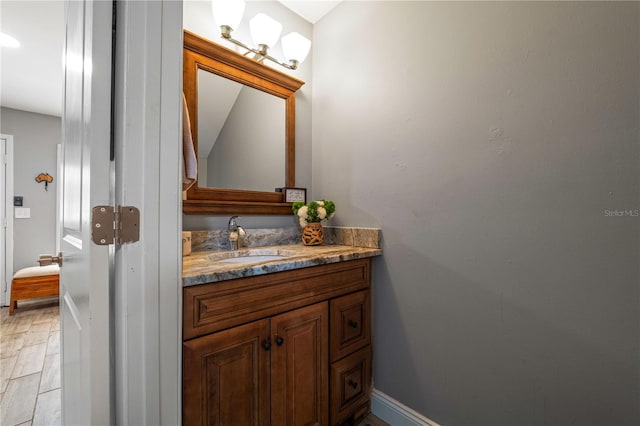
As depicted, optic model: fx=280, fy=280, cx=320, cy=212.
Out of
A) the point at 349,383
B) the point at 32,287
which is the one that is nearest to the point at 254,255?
the point at 349,383

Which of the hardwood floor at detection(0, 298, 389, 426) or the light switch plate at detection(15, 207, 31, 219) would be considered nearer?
the hardwood floor at detection(0, 298, 389, 426)

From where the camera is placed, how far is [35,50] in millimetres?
2227

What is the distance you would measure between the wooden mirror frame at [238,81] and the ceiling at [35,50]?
52cm

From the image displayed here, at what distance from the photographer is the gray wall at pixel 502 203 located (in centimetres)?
87

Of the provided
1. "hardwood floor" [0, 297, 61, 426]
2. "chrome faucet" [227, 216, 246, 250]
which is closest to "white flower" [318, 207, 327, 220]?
"chrome faucet" [227, 216, 246, 250]

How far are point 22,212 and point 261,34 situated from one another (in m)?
3.93

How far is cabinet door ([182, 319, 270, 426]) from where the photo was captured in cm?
81

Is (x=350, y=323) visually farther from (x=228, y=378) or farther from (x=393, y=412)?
(x=228, y=378)

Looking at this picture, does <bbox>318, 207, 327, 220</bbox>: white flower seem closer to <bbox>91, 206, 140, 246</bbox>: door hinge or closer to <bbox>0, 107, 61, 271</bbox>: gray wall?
<bbox>91, 206, 140, 246</bbox>: door hinge

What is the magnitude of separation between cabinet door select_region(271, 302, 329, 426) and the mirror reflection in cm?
85

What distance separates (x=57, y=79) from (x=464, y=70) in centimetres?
358

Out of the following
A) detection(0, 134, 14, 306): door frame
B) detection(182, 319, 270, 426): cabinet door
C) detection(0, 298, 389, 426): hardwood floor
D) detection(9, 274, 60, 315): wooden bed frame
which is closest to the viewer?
detection(182, 319, 270, 426): cabinet door

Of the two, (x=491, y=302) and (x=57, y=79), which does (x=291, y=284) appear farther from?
(x=57, y=79)

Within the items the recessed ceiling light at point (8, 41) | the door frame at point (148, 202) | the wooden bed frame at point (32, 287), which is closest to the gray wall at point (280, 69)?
the door frame at point (148, 202)
